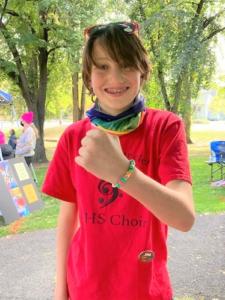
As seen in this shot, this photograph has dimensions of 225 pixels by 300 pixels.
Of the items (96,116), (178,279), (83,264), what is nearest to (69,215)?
(83,264)

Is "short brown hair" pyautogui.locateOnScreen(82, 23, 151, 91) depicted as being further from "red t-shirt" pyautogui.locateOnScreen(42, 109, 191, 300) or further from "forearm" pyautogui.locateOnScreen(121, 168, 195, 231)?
"forearm" pyautogui.locateOnScreen(121, 168, 195, 231)

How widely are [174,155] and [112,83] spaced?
280 mm

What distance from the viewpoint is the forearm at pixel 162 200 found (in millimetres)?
892

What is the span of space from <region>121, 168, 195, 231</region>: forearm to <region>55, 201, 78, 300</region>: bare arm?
0.50m

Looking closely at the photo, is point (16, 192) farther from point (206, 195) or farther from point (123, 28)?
point (123, 28)

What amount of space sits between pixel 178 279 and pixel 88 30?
2860 mm

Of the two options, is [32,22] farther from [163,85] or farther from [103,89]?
[103,89]

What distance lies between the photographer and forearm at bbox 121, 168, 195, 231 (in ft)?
2.93

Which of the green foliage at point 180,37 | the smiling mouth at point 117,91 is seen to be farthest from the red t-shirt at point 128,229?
the green foliage at point 180,37

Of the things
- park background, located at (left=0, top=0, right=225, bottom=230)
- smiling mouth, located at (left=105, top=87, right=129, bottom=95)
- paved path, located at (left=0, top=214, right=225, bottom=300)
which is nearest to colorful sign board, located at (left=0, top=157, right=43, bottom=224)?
paved path, located at (left=0, top=214, right=225, bottom=300)

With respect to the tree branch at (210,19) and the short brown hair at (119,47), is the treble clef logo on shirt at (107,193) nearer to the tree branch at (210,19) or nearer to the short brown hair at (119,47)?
the short brown hair at (119,47)

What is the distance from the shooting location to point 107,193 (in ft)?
3.86

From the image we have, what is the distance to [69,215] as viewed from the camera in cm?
138

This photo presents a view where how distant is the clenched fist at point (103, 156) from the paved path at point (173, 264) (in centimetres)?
269
